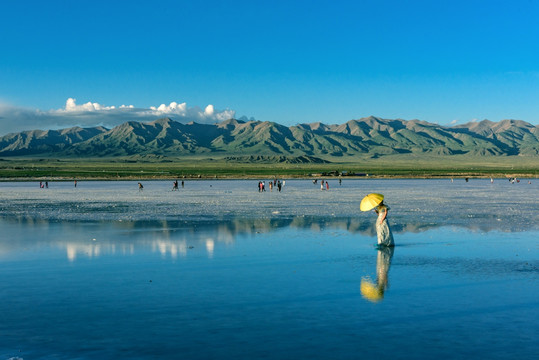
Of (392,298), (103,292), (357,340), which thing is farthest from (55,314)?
(392,298)

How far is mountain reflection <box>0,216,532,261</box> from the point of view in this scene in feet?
70.2

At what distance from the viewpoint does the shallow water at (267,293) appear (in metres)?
10.1

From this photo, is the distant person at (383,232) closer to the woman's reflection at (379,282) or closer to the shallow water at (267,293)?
the shallow water at (267,293)

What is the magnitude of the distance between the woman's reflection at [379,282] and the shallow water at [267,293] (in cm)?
5

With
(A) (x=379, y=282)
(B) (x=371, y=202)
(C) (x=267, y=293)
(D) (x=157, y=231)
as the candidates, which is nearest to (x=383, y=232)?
(B) (x=371, y=202)

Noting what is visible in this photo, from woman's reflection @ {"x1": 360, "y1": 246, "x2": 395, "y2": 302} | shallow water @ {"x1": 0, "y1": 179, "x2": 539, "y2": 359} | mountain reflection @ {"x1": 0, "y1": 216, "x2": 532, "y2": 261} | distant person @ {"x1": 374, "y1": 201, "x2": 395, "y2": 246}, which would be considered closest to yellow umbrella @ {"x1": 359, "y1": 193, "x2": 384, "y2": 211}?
distant person @ {"x1": 374, "y1": 201, "x2": 395, "y2": 246}

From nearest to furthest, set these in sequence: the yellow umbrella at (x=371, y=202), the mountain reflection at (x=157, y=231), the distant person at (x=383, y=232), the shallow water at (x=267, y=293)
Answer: the shallow water at (x=267, y=293)
the distant person at (x=383, y=232)
the mountain reflection at (x=157, y=231)
the yellow umbrella at (x=371, y=202)

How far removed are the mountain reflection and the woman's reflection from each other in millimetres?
5816

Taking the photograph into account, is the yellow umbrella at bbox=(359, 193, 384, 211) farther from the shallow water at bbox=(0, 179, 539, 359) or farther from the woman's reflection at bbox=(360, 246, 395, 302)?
the woman's reflection at bbox=(360, 246, 395, 302)

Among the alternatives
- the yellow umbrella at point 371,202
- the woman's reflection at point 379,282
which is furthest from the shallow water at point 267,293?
the yellow umbrella at point 371,202

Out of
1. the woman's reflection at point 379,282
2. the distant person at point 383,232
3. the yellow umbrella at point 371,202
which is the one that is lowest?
the woman's reflection at point 379,282

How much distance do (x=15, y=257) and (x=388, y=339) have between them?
13918mm

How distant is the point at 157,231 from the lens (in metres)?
26.5

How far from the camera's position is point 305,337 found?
34.3ft
